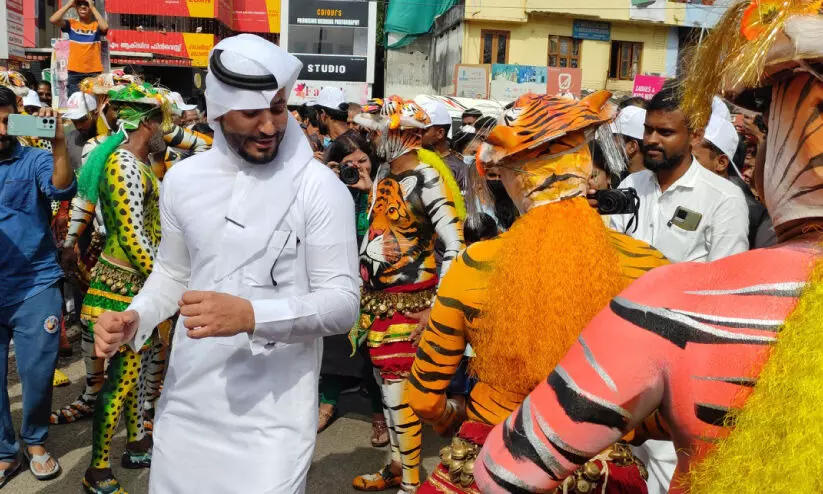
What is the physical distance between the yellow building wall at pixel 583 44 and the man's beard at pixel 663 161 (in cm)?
3024

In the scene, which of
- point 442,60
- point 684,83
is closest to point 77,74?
point 684,83

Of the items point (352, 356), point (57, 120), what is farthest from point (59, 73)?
point (352, 356)

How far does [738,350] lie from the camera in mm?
1004

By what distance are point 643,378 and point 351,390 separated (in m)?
5.38

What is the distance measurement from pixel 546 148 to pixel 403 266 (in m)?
2.12

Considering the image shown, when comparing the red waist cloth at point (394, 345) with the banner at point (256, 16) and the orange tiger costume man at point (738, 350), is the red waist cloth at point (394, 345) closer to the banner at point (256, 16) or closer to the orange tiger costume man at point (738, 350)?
the orange tiger costume man at point (738, 350)

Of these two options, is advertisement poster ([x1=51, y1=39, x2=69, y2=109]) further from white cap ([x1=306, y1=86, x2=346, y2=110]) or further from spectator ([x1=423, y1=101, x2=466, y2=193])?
spectator ([x1=423, y1=101, x2=466, y2=193])

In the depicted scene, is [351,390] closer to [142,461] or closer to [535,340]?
[142,461]

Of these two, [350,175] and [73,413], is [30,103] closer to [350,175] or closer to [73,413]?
[73,413]

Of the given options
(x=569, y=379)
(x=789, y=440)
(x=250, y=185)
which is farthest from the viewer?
(x=250, y=185)

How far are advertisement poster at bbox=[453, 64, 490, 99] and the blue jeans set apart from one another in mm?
23635

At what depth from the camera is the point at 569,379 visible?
1092mm

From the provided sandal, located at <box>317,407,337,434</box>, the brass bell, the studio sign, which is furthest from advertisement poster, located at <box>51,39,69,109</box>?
the studio sign

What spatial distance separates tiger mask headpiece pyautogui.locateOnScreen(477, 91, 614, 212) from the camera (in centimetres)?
214
